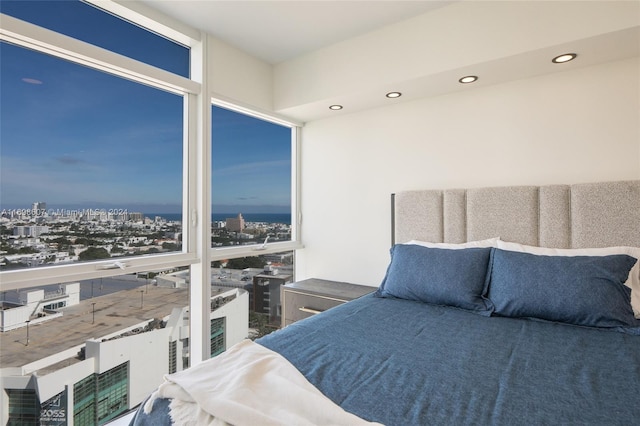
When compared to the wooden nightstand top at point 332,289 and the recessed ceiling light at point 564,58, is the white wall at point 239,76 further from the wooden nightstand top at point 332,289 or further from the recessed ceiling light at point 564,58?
the recessed ceiling light at point 564,58

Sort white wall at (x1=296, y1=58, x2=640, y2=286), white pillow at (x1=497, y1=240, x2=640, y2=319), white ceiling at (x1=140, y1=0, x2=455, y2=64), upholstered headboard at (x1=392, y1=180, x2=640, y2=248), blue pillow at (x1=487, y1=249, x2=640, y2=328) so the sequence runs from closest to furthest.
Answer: blue pillow at (x1=487, y1=249, x2=640, y2=328), white pillow at (x1=497, y1=240, x2=640, y2=319), upholstered headboard at (x1=392, y1=180, x2=640, y2=248), white wall at (x1=296, y1=58, x2=640, y2=286), white ceiling at (x1=140, y1=0, x2=455, y2=64)

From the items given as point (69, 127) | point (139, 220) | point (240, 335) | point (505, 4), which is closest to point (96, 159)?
point (69, 127)

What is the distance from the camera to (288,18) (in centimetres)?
234

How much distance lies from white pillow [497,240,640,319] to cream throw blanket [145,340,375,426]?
162 cm

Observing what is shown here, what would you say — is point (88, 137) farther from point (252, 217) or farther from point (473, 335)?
point (473, 335)

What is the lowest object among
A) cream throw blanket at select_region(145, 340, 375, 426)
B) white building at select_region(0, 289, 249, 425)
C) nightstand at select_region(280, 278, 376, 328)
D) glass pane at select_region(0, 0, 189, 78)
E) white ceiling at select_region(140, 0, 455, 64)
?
white building at select_region(0, 289, 249, 425)

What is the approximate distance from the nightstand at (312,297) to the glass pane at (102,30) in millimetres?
1911

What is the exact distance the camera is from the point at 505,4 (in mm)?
1993

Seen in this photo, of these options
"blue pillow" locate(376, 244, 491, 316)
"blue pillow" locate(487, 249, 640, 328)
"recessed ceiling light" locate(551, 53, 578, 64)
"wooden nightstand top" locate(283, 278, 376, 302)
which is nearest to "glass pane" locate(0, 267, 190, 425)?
"wooden nightstand top" locate(283, 278, 376, 302)

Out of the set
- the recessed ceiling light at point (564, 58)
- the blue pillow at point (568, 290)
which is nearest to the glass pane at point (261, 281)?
the blue pillow at point (568, 290)

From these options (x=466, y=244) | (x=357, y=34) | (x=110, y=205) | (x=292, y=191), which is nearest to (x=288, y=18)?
(x=357, y=34)

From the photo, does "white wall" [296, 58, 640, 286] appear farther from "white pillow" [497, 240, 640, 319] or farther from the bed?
"white pillow" [497, 240, 640, 319]

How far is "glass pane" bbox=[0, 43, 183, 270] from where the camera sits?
1.77 m

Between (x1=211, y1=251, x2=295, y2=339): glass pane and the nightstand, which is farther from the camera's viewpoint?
(x1=211, y1=251, x2=295, y2=339): glass pane
